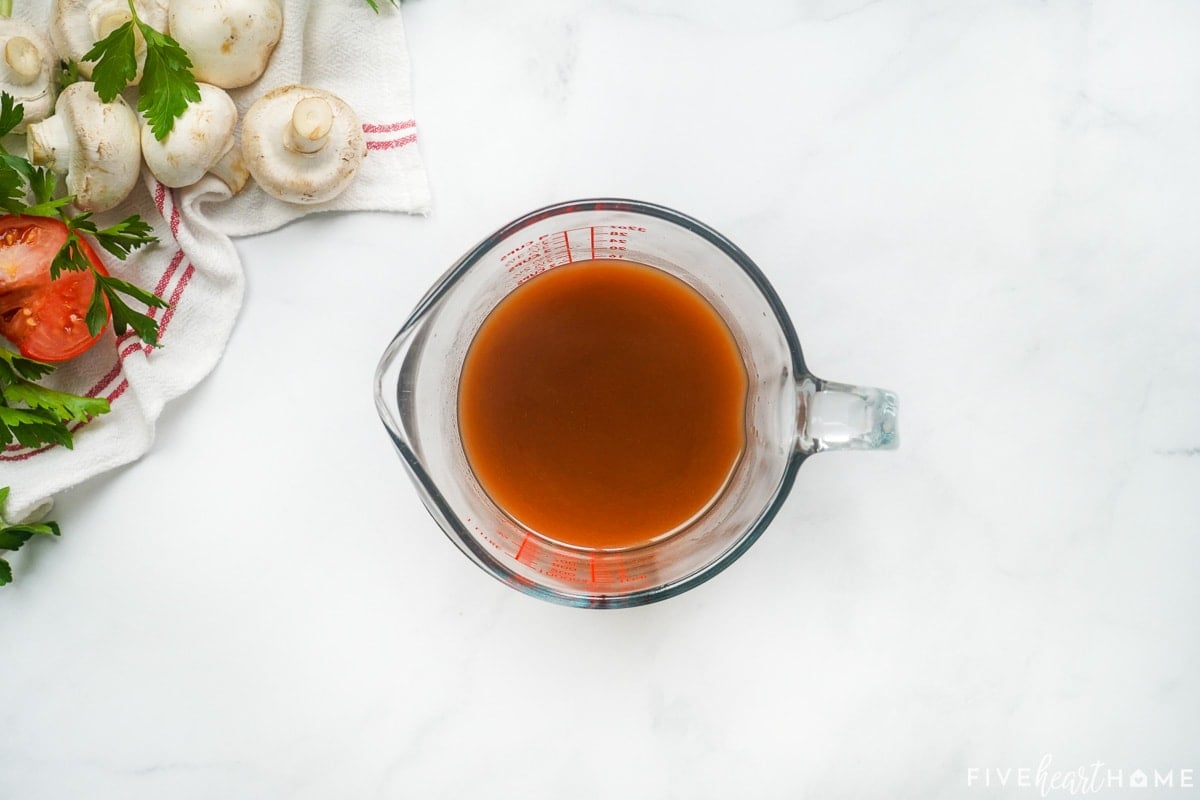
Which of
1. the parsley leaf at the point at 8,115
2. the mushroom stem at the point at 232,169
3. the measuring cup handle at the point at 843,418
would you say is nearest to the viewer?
the measuring cup handle at the point at 843,418

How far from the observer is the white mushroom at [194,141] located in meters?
0.89

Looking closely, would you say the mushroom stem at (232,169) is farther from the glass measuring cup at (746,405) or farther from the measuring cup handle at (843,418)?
the measuring cup handle at (843,418)

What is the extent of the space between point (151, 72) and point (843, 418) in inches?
28.0

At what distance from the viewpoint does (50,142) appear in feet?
2.92

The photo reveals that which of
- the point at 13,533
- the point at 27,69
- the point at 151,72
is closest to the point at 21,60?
the point at 27,69

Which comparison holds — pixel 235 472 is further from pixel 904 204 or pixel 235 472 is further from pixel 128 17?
pixel 904 204

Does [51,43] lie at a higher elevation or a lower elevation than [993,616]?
higher

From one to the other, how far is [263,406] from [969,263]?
2.51ft

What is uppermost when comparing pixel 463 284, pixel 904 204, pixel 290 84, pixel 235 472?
pixel 290 84

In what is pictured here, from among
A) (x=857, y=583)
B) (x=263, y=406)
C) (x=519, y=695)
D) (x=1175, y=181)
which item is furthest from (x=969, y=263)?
(x=263, y=406)

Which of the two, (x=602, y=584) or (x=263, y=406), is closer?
(x=602, y=584)

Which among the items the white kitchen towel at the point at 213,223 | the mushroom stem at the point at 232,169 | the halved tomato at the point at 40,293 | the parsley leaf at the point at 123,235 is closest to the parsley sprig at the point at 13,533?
the white kitchen towel at the point at 213,223

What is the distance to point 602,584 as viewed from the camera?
2.72 ft

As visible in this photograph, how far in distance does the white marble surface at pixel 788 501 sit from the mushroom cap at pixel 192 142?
97 millimetres
